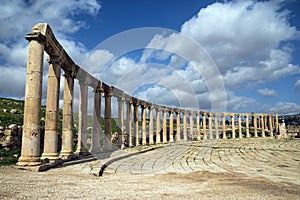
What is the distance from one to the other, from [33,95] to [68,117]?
4497 mm

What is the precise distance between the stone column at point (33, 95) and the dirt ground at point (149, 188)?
4.19 feet

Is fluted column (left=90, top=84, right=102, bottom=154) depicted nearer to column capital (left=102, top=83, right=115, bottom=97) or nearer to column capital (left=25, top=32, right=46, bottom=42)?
column capital (left=102, top=83, right=115, bottom=97)

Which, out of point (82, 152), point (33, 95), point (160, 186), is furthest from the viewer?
point (82, 152)

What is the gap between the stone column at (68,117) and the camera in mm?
14211

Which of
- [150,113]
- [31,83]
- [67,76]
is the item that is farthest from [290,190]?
[150,113]

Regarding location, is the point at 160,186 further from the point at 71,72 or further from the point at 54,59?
the point at 71,72

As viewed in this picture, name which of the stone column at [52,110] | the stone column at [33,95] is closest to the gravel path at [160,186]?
the stone column at [33,95]

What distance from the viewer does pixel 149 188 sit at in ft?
23.1

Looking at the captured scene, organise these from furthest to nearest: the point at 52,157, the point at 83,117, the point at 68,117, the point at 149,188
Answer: the point at 83,117
the point at 68,117
the point at 52,157
the point at 149,188

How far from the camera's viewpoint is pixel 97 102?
18.8 meters

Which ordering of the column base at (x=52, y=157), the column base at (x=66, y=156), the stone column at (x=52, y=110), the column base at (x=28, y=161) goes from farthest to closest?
the column base at (x=66, y=156)
the stone column at (x=52, y=110)
the column base at (x=52, y=157)
the column base at (x=28, y=161)

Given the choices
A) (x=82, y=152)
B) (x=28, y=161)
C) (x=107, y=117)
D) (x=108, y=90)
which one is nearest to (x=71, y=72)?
(x=82, y=152)

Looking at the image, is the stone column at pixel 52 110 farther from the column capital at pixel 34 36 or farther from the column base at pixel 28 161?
the column capital at pixel 34 36

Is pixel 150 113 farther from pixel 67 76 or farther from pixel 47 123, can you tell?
pixel 47 123
